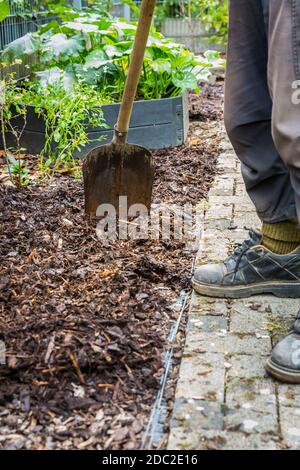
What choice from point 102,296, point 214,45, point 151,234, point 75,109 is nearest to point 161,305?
point 102,296

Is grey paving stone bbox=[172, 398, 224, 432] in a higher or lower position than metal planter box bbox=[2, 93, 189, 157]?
lower

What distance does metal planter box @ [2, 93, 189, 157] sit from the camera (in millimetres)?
4625

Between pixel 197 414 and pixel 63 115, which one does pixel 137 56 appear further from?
pixel 197 414

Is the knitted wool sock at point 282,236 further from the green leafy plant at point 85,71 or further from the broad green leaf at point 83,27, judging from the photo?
the broad green leaf at point 83,27

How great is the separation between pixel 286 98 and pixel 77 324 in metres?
1.00

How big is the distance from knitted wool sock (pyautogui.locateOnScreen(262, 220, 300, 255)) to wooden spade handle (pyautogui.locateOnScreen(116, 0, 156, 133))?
0.94 meters

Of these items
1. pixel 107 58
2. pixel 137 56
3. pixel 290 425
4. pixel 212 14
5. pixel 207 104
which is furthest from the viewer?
pixel 212 14

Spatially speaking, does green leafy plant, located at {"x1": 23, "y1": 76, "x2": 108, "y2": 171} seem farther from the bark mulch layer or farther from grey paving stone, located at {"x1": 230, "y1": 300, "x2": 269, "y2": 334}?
grey paving stone, located at {"x1": 230, "y1": 300, "x2": 269, "y2": 334}

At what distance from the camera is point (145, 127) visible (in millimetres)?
4848

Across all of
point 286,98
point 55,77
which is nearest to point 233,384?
point 286,98

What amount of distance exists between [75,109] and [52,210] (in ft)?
3.64

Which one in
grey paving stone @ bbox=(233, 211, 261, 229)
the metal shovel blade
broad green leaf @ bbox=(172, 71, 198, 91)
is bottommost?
grey paving stone @ bbox=(233, 211, 261, 229)

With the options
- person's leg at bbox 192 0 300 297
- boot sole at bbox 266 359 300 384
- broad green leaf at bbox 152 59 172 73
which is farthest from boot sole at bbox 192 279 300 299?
broad green leaf at bbox 152 59 172 73

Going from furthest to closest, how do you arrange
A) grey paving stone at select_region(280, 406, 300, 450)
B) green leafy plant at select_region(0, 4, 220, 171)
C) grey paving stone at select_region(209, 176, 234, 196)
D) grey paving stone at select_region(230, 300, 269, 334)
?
green leafy plant at select_region(0, 4, 220, 171)
grey paving stone at select_region(209, 176, 234, 196)
grey paving stone at select_region(230, 300, 269, 334)
grey paving stone at select_region(280, 406, 300, 450)
